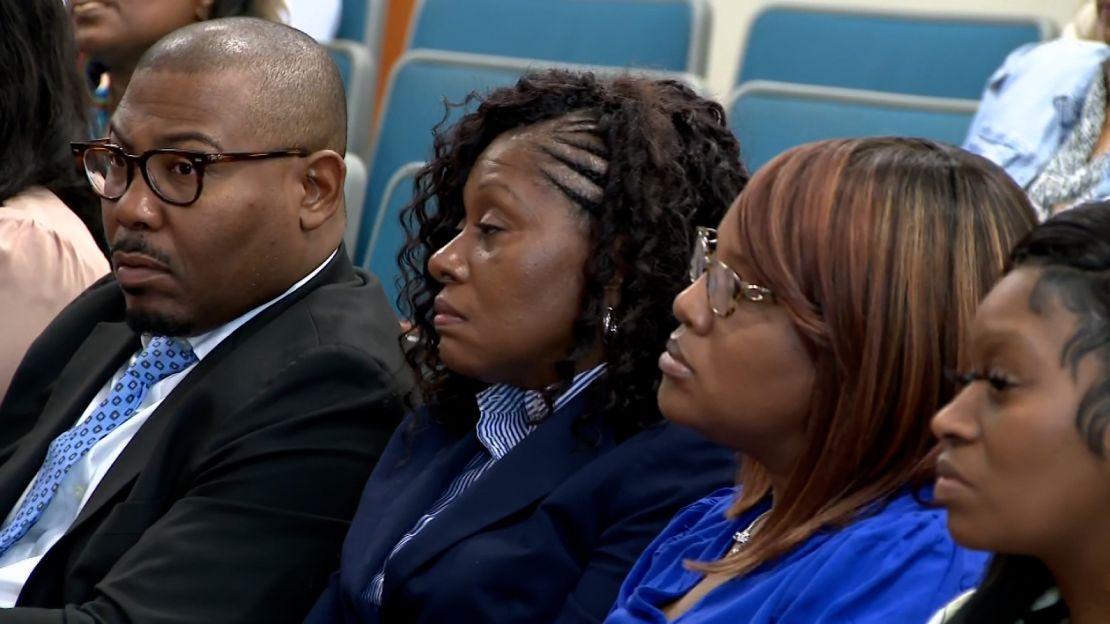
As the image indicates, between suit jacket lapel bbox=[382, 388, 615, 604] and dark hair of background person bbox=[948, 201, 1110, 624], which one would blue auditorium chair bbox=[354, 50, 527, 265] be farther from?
dark hair of background person bbox=[948, 201, 1110, 624]

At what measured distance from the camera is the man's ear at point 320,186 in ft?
7.39

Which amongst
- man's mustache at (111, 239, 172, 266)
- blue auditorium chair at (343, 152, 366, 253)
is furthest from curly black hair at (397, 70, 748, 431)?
blue auditorium chair at (343, 152, 366, 253)

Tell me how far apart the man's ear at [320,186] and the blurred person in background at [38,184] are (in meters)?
0.61

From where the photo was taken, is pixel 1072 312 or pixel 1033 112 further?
pixel 1033 112

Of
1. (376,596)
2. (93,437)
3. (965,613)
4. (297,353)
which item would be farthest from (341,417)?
(965,613)

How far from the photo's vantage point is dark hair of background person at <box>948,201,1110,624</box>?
4.08 feet

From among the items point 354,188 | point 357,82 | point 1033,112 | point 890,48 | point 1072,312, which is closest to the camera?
point 1072,312

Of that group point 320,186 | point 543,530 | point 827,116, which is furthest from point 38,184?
point 827,116

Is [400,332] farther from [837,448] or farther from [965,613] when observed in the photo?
[965,613]

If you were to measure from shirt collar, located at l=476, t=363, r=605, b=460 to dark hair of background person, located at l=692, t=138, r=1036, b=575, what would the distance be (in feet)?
1.35

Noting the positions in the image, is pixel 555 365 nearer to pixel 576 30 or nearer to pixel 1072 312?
pixel 1072 312

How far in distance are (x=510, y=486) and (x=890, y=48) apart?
7.39 ft

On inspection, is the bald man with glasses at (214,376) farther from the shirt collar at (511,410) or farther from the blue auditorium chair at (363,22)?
the blue auditorium chair at (363,22)

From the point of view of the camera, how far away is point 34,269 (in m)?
2.63
